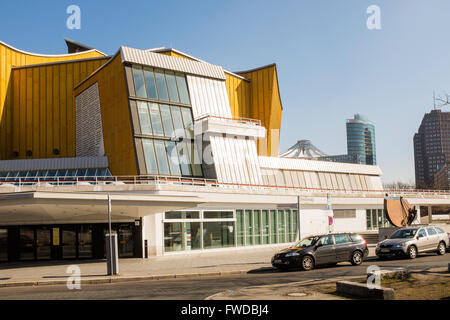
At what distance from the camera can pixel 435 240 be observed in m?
24.7

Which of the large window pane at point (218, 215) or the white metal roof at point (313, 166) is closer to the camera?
the large window pane at point (218, 215)

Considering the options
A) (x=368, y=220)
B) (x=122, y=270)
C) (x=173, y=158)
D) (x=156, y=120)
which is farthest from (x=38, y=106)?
(x=368, y=220)

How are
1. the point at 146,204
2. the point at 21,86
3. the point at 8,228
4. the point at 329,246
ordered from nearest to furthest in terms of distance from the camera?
the point at 329,246
the point at 146,204
the point at 8,228
the point at 21,86

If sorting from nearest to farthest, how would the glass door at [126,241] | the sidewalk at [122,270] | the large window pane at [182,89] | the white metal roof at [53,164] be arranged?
the sidewalk at [122,270], the glass door at [126,241], the white metal roof at [53,164], the large window pane at [182,89]

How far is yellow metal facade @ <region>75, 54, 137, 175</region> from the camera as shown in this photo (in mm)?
36312

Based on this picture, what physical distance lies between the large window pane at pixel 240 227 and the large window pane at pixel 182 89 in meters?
11.6

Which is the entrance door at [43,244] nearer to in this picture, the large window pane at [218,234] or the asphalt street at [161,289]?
the large window pane at [218,234]

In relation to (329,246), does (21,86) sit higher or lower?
higher

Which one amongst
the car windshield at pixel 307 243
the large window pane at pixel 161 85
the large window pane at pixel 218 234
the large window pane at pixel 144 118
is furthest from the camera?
the large window pane at pixel 161 85

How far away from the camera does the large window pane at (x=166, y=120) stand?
125ft

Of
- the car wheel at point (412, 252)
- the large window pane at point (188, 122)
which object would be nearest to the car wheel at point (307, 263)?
the car wheel at point (412, 252)
